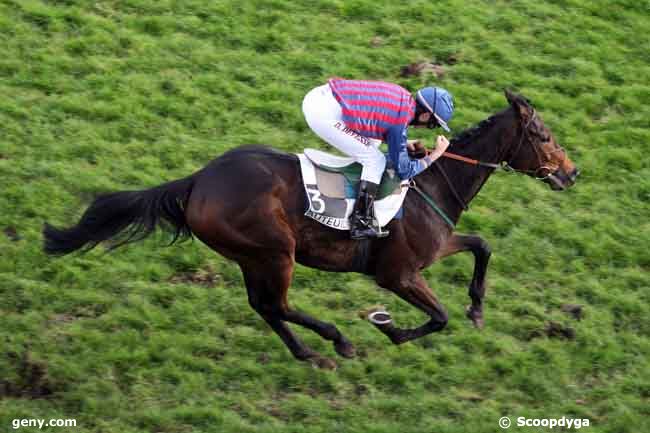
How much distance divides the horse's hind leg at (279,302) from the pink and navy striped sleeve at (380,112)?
1068 millimetres

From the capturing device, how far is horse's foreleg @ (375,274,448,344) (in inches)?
306

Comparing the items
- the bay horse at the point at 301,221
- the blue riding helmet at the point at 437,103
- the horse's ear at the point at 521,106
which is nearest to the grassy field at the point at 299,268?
the bay horse at the point at 301,221

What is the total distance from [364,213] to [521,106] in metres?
1.46

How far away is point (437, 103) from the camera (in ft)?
24.3

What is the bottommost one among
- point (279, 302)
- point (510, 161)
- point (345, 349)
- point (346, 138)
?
point (345, 349)

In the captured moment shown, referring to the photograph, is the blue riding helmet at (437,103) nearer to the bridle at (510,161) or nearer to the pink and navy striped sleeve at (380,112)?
the pink and navy striped sleeve at (380,112)

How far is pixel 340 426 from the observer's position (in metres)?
7.48

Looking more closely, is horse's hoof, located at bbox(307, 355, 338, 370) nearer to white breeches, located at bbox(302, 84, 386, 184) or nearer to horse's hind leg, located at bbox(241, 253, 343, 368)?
horse's hind leg, located at bbox(241, 253, 343, 368)

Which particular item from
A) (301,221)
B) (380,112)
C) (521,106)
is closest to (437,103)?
(380,112)

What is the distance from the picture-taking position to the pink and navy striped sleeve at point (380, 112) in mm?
7352

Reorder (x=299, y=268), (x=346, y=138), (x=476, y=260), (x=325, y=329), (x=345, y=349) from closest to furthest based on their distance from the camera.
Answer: (x=346, y=138)
(x=325, y=329)
(x=345, y=349)
(x=476, y=260)
(x=299, y=268)

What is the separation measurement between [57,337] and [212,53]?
173 inches

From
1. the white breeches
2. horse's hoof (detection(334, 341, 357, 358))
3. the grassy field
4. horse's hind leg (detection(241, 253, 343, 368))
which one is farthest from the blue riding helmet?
the grassy field

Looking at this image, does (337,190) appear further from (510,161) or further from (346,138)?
(510,161)
